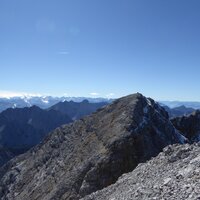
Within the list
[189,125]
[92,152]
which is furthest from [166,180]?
[189,125]

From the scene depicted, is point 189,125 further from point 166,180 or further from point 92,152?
point 166,180

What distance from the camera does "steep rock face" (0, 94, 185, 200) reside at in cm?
4978

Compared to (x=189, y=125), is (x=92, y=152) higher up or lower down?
lower down

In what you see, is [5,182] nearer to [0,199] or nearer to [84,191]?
[0,199]

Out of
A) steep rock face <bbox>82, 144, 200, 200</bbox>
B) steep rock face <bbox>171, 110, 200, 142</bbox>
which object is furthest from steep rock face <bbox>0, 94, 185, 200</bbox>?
steep rock face <bbox>171, 110, 200, 142</bbox>

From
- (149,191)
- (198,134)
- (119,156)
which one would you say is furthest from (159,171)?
(198,134)

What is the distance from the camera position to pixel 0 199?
64.9 m

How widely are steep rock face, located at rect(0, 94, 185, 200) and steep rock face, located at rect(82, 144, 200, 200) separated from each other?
52.0 ft

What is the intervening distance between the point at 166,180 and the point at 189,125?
251 feet

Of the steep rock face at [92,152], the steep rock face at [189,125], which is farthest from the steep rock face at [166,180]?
the steep rock face at [189,125]

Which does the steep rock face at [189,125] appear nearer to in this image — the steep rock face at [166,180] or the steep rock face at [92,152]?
the steep rock face at [92,152]

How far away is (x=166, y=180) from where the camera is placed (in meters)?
23.9

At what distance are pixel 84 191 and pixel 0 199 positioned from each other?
81.7 ft

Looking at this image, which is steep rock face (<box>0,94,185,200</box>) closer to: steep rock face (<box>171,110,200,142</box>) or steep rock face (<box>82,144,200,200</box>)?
steep rock face (<box>82,144,200,200</box>)
